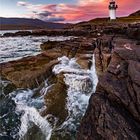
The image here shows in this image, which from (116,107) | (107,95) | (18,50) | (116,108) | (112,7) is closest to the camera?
(116,108)

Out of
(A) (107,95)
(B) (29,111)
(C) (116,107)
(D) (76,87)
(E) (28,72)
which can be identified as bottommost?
(B) (29,111)

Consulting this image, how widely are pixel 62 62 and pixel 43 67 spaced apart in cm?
180

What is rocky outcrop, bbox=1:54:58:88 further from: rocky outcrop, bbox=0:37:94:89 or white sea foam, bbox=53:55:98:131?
white sea foam, bbox=53:55:98:131

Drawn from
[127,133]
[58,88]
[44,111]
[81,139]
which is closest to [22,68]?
[58,88]

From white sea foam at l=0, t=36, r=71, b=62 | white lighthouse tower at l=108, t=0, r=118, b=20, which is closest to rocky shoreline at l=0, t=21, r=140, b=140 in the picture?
white sea foam at l=0, t=36, r=71, b=62

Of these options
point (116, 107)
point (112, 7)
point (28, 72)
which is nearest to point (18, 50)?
point (28, 72)

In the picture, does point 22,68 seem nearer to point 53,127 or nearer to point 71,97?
point 71,97

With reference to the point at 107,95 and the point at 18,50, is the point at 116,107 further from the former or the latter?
the point at 18,50

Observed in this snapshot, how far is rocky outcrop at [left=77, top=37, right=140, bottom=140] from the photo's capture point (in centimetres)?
1281

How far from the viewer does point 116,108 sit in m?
13.5

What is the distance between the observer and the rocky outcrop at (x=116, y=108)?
504 inches

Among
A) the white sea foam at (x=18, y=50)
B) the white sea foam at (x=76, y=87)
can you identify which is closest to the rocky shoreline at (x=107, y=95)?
the white sea foam at (x=76, y=87)

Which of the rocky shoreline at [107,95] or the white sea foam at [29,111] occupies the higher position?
the rocky shoreline at [107,95]

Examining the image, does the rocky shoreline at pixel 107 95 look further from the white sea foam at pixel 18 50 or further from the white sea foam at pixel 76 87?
the white sea foam at pixel 18 50
